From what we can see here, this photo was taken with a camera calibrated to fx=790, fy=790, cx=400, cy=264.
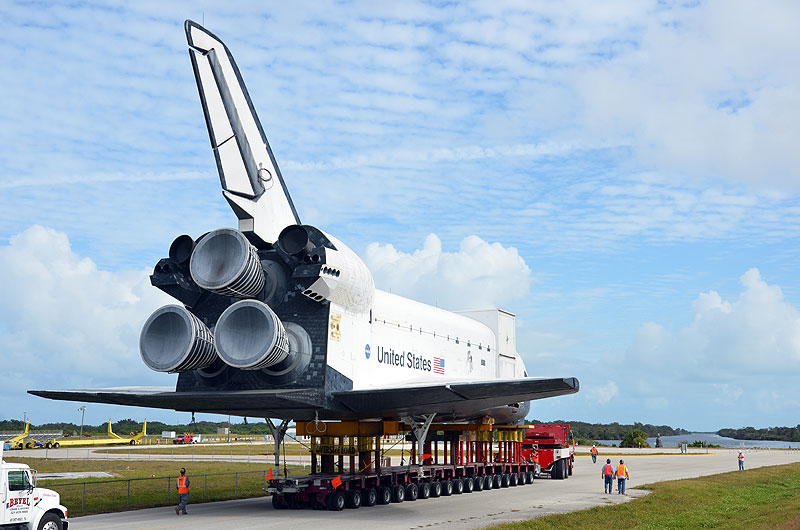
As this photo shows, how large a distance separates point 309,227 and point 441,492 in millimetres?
9679

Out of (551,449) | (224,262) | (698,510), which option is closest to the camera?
(224,262)

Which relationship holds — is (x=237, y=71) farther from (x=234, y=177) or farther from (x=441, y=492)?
(x=441, y=492)

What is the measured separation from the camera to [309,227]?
52.9ft

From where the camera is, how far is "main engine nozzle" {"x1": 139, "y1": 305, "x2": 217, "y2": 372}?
14938 millimetres

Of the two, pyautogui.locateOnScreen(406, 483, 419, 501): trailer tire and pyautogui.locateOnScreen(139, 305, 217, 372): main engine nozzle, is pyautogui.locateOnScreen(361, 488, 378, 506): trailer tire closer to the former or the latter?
pyautogui.locateOnScreen(406, 483, 419, 501): trailer tire

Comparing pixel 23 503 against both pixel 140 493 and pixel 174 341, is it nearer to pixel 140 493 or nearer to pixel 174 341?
pixel 174 341

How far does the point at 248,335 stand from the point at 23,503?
461 cm

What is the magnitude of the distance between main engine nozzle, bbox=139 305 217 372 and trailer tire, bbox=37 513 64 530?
308 cm

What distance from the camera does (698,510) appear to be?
1797 cm

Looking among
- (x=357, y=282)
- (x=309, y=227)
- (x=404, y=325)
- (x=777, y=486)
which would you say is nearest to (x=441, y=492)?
(x=404, y=325)

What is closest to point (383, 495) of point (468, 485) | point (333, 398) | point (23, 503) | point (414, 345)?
point (414, 345)

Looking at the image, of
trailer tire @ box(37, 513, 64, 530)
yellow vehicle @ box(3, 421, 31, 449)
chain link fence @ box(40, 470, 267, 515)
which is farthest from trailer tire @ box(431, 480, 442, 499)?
yellow vehicle @ box(3, 421, 31, 449)

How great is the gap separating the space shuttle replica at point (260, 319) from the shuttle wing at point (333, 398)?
0.03 meters

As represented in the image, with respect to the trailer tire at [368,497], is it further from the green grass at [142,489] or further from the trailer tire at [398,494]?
the green grass at [142,489]
